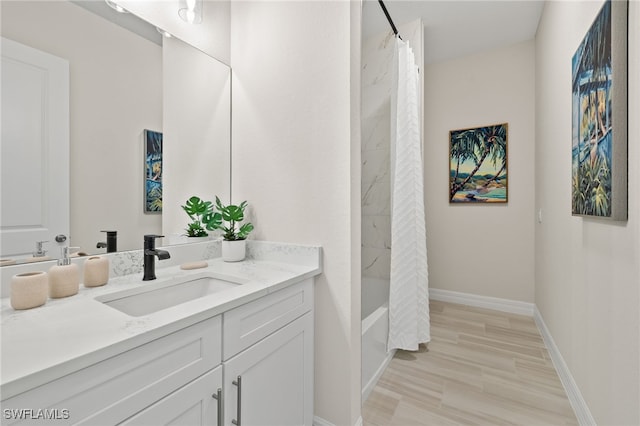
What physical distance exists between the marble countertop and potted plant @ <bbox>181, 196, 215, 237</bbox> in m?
0.42

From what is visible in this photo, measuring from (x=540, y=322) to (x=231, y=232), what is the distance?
9.07ft

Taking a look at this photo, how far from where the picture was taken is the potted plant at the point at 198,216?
1.55 m

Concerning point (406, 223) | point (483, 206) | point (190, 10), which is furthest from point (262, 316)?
point (483, 206)

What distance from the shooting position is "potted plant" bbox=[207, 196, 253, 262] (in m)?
1.55

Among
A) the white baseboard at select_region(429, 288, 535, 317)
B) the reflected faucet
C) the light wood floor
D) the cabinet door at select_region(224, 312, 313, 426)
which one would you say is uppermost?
the reflected faucet

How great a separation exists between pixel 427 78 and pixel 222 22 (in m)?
2.61

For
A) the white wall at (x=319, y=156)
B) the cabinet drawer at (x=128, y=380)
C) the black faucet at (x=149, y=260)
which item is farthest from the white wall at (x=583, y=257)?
the black faucet at (x=149, y=260)

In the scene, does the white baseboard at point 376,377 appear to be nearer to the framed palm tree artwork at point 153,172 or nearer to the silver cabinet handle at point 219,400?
the silver cabinet handle at point 219,400

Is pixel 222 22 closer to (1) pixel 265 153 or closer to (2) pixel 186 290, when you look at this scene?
(1) pixel 265 153

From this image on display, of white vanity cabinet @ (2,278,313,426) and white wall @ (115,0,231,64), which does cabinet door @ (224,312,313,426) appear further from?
white wall @ (115,0,231,64)

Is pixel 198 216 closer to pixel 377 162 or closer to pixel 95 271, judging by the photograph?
pixel 95 271

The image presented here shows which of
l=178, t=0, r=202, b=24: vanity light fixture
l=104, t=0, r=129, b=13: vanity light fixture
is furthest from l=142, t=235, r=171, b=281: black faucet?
l=178, t=0, r=202, b=24: vanity light fixture

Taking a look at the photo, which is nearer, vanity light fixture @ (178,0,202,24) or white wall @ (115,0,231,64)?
white wall @ (115,0,231,64)

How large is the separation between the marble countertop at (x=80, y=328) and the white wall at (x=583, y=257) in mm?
1268
